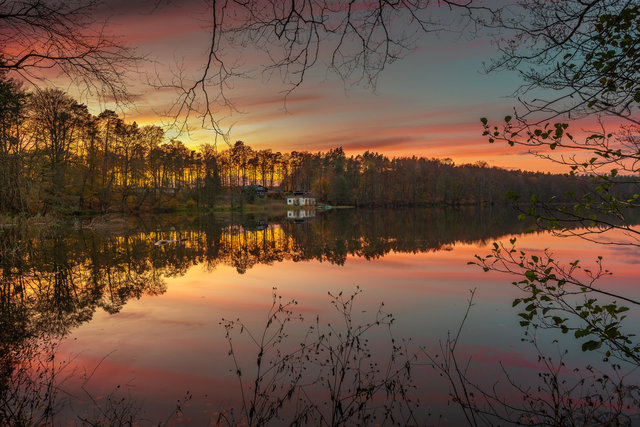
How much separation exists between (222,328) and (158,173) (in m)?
62.0

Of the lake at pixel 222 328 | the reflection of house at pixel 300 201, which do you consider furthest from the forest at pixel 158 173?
the reflection of house at pixel 300 201

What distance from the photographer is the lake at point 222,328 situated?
6297 millimetres

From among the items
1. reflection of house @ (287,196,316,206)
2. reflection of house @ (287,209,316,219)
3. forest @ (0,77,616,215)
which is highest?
forest @ (0,77,616,215)

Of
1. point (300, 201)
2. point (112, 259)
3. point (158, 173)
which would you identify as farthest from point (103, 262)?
point (300, 201)

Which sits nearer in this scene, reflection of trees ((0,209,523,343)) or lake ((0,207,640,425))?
lake ((0,207,640,425))

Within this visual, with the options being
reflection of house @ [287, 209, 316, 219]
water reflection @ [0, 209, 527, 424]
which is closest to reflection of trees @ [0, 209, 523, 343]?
water reflection @ [0, 209, 527, 424]

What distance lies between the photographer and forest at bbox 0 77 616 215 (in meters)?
21.6

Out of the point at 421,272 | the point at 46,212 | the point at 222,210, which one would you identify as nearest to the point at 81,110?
the point at 46,212

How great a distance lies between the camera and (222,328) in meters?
10.1

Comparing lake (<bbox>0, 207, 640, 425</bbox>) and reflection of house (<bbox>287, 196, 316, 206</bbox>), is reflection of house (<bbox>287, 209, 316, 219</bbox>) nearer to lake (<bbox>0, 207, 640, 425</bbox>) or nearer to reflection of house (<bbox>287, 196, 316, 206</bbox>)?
reflection of house (<bbox>287, 196, 316, 206</bbox>)

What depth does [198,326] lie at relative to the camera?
1019 centimetres

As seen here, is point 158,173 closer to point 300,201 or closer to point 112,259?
point 300,201

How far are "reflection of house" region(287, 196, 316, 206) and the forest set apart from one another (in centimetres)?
737

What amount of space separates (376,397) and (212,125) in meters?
4.80
